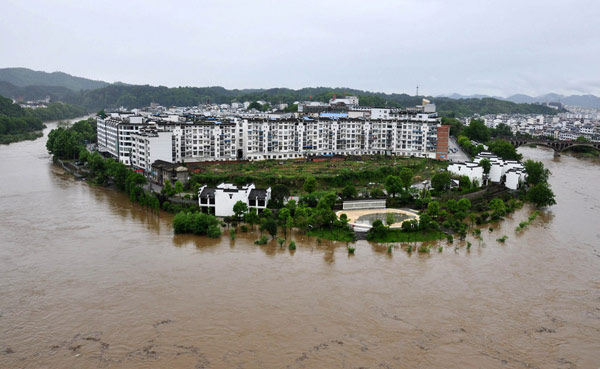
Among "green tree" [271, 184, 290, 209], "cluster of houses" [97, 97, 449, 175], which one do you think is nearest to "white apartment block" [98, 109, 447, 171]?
"cluster of houses" [97, 97, 449, 175]

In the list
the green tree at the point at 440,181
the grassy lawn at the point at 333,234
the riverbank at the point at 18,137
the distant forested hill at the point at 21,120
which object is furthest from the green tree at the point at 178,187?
the distant forested hill at the point at 21,120

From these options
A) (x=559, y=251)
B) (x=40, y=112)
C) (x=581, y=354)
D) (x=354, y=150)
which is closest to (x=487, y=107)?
(x=354, y=150)

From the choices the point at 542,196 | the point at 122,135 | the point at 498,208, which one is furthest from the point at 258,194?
the point at 122,135

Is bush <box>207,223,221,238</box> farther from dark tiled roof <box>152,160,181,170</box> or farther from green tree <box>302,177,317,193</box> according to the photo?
dark tiled roof <box>152,160,181,170</box>

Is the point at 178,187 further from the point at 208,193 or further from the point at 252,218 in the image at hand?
the point at 252,218

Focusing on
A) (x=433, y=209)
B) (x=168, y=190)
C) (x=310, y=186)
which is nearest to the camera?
(x=433, y=209)

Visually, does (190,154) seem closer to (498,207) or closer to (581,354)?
(498,207)
